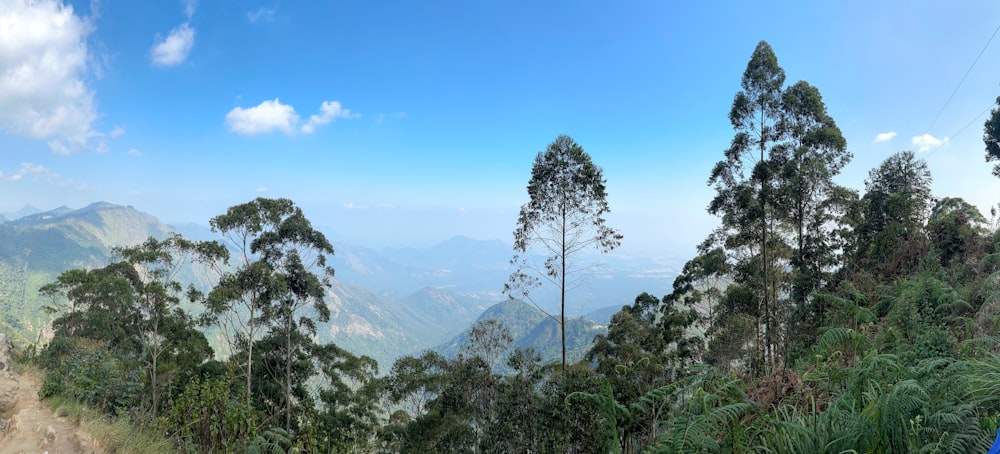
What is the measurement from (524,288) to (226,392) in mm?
9952

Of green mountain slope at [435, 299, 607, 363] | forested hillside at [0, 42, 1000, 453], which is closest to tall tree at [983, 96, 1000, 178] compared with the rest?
forested hillside at [0, 42, 1000, 453]

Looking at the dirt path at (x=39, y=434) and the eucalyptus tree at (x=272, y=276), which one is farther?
the eucalyptus tree at (x=272, y=276)

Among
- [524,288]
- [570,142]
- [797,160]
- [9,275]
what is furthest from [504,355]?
[9,275]

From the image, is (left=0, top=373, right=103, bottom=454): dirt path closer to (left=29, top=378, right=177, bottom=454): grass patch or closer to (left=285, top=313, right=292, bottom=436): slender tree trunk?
(left=29, top=378, right=177, bottom=454): grass patch

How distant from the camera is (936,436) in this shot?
218cm

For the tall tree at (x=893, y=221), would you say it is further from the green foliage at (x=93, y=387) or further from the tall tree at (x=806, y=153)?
the green foliage at (x=93, y=387)

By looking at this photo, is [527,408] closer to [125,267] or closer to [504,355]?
[504,355]

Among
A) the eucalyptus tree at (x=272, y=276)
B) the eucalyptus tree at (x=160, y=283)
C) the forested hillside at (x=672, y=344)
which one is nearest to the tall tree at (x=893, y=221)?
the forested hillside at (x=672, y=344)

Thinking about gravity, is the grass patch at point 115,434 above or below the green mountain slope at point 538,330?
above

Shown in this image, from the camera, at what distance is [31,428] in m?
4.24

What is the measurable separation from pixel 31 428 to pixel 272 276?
1462 centimetres

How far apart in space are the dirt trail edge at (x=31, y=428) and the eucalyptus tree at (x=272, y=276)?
1346 cm

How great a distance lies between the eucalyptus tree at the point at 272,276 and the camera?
17.9 m

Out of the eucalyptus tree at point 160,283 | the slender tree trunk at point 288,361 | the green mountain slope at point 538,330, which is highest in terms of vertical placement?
the eucalyptus tree at point 160,283
